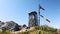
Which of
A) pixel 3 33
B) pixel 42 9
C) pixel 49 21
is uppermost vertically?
pixel 42 9

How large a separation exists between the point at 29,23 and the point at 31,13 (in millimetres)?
1063

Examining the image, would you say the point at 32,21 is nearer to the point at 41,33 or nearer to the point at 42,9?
the point at 42,9

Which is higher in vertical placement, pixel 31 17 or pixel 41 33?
pixel 31 17

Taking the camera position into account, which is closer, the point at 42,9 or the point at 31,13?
the point at 42,9

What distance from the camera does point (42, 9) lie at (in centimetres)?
1073

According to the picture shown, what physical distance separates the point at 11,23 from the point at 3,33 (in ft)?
30.0

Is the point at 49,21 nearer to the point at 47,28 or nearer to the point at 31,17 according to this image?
the point at 47,28

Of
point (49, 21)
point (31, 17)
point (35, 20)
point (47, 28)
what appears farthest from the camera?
point (31, 17)

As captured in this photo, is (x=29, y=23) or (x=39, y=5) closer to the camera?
(x=39, y=5)

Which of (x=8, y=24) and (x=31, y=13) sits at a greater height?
(x=31, y=13)

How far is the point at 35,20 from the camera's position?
582 inches

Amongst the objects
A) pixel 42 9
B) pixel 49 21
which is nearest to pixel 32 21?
pixel 42 9

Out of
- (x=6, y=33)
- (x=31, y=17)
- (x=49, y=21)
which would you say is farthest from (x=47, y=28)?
(x=31, y=17)

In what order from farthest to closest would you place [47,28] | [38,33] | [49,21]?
[49,21] < [47,28] < [38,33]
